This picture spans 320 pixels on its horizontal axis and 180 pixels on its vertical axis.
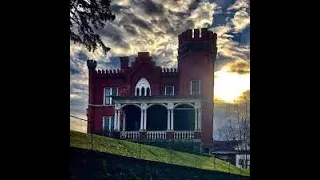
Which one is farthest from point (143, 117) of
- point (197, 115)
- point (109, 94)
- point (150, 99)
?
point (197, 115)

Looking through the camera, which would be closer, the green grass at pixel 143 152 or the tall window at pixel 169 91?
the green grass at pixel 143 152

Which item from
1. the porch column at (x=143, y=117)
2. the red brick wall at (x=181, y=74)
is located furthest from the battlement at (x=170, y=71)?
the porch column at (x=143, y=117)

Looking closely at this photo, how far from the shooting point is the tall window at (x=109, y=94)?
5.29 metres

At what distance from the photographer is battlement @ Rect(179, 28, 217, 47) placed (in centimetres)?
479

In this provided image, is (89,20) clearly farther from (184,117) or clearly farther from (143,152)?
(143,152)

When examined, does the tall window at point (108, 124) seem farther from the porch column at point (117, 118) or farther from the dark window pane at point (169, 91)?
the dark window pane at point (169, 91)

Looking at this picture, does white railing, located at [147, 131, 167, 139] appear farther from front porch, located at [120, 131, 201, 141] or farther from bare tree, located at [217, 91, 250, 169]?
bare tree, located at [217, 91, 250, 169]

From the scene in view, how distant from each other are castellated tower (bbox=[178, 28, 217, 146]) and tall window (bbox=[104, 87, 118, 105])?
848 mm

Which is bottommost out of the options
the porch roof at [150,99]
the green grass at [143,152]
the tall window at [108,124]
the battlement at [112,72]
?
the green grass at [143,152]

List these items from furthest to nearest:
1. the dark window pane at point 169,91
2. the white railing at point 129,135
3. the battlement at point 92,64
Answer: the dark window pane at point 169,91
the white railing at point 129,135
the battlement at point 92,64

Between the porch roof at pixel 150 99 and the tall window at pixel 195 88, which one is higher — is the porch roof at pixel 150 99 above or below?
below

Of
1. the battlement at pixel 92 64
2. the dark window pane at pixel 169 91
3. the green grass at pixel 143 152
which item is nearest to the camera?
the battlement at pixel 92 64
